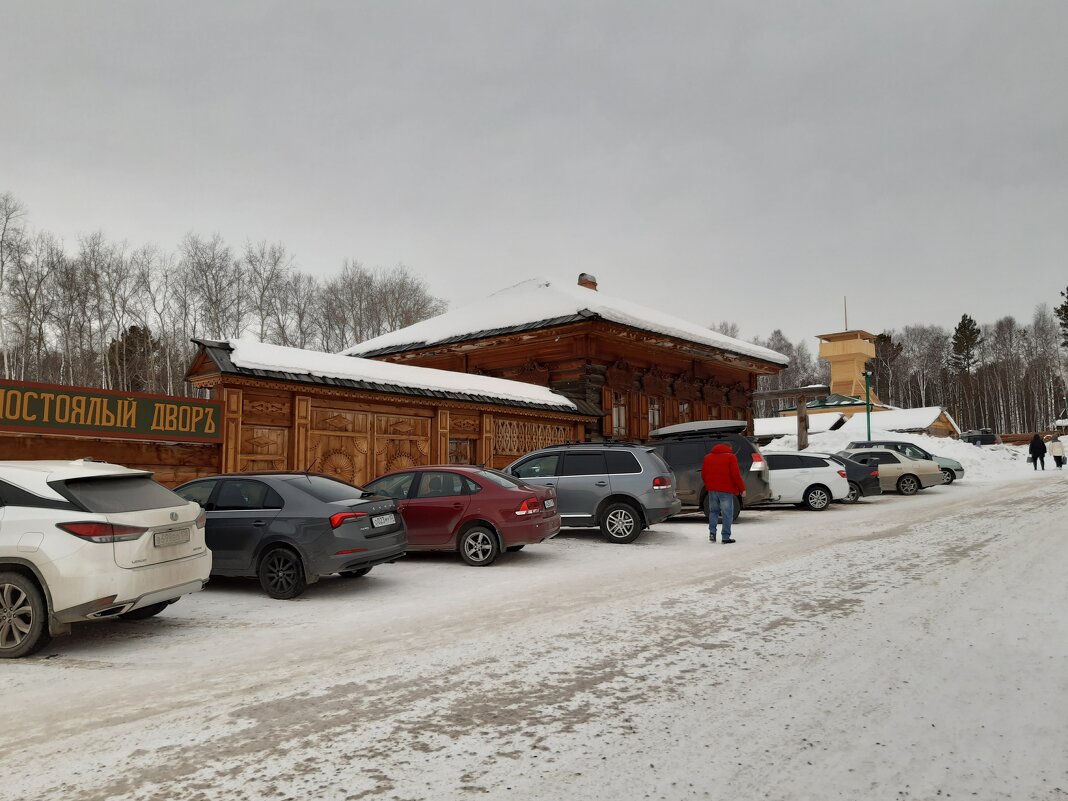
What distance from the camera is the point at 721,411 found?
1199 inches

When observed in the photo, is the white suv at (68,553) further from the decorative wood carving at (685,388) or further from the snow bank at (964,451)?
the snow bank at (964,451)

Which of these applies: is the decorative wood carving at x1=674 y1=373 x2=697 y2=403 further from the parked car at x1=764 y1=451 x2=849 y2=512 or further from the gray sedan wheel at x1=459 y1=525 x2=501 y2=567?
the gray sedan wheel at x1=459 y1=525 x2=501 y2=567

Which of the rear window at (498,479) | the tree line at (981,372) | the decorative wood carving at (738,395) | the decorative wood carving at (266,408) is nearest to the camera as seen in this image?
the rear window at (498,479)

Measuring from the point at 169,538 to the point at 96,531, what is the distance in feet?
2.28

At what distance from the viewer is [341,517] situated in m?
7.98

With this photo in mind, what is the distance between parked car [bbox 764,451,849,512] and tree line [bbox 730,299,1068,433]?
187 ft

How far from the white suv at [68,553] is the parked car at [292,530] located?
1.85 meters

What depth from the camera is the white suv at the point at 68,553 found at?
18.3ft

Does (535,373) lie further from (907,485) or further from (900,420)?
(900,420)

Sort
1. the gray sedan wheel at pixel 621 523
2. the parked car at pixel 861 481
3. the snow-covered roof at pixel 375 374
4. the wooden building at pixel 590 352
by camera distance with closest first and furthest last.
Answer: the gray sedan wheel at pixel 621 523 < the snow-covered roof at pixel 375 374 < the parked car at pixel 861 481 < the wooden building at pixel 590 352

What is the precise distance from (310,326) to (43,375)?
15.4 metres

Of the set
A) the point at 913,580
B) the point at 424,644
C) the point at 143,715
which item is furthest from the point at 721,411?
the point at 143,715

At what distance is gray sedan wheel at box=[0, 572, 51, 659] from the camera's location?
5598 mm

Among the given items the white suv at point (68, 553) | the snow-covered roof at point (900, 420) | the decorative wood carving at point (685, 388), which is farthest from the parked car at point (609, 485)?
the snow-covered roof at point (900, 420)
